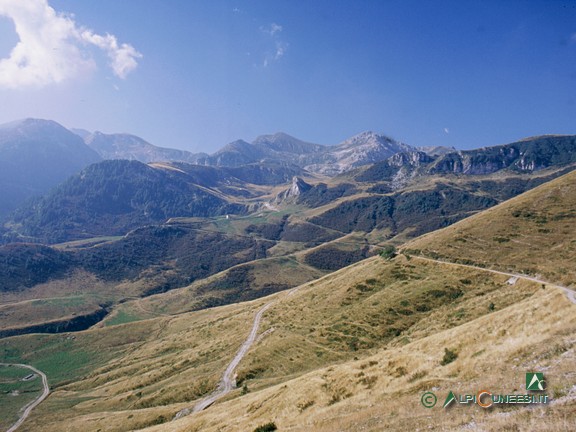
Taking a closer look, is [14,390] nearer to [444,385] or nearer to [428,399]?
[428,399]

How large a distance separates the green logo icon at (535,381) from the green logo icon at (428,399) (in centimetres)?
544

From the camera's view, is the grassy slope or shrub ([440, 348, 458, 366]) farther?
shrub ([440, 348, 458, 366])

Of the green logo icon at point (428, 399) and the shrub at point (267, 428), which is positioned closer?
the green logo icon at point (428, 399)

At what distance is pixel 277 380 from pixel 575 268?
63619 mm

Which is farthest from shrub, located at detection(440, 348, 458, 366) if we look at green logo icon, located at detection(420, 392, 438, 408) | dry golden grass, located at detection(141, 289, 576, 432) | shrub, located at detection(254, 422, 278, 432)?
shrub, located at detection(254, 422, 278, 432)

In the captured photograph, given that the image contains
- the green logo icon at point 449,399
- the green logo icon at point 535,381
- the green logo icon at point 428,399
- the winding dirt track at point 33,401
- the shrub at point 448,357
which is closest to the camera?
the green logo icon at point 535,381

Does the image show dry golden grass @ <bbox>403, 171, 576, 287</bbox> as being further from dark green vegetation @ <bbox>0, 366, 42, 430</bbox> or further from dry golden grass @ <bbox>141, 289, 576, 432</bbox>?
dark green vegetation @ <bbox>0, 366, 42, 430</bbox>

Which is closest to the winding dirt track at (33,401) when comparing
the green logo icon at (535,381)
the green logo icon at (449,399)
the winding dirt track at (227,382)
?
the winding dirt track at (227,382)

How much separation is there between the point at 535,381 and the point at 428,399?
6432 mm

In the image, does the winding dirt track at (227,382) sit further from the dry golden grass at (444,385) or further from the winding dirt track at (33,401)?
the winding dirt track at (33,401)

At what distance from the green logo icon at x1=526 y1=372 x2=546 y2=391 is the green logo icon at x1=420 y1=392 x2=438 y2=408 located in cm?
544

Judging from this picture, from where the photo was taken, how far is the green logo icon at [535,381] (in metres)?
18.6

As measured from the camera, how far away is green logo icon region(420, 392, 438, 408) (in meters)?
21.3

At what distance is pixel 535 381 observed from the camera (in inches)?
747
